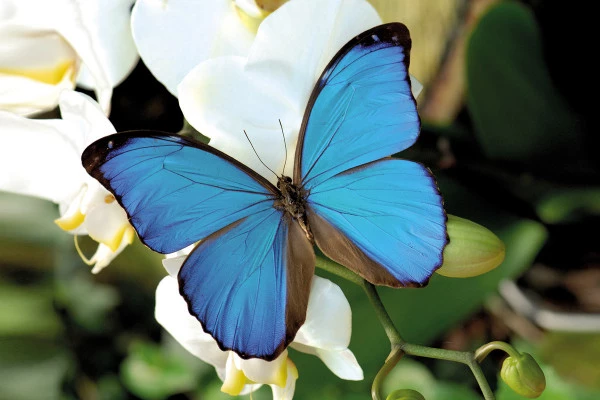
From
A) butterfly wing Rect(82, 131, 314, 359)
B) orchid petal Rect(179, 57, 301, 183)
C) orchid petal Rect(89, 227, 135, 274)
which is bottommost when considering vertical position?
orchid petal Rect(89, 227, 135, 274)

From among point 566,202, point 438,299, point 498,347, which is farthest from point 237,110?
point 566,202

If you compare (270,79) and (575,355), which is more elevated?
(270,79)

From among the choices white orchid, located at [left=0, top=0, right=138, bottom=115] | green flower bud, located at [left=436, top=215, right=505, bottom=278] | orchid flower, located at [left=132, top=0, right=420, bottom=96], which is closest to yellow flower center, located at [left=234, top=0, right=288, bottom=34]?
orchid flower, located at [left=132, top=0, right=420, bottom=96]

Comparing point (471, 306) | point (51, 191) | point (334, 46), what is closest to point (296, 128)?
point (334, 46)

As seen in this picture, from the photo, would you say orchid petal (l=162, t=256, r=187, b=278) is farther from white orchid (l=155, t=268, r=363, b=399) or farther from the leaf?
the leaf

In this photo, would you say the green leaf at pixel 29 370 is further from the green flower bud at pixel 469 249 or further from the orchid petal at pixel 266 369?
the green flower bud at pixel 469 249

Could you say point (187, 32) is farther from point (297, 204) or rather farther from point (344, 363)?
point (344, 363)

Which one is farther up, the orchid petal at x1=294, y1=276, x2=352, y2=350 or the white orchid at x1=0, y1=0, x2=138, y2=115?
the white orchid at x1=0, y1=0, x2=138, y2=115
